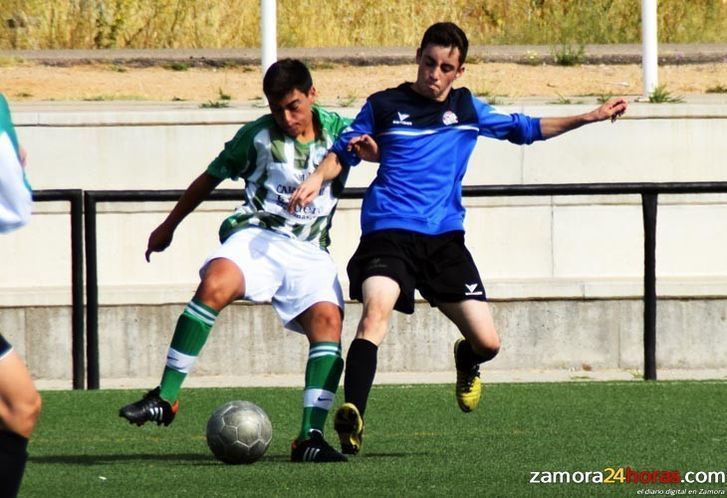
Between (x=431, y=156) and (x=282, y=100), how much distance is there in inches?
28.3

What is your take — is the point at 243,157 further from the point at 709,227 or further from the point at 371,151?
the point at 709,227

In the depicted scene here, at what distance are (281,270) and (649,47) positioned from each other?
6871 mm

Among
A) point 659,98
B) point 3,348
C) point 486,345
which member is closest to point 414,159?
point 486,345

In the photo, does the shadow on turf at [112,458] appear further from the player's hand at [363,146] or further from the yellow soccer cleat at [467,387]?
the player's hand at [363,146]

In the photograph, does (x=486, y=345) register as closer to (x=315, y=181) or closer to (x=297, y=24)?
(x=315, y=181)

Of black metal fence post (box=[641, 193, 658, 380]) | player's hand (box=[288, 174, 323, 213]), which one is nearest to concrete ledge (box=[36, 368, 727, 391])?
black metal fence post (box=[641, 193, 658, 380])

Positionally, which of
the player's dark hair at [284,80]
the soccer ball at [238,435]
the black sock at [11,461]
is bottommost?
the soccer ball at [238,435]

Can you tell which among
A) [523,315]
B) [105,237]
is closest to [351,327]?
[523,315]

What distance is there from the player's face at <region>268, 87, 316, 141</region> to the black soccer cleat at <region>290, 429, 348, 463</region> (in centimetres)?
133

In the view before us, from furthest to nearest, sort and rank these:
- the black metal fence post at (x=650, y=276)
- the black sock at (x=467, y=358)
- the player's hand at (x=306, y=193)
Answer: the black metal fence post at (x=650, y=276) → the black sock at (x=467, y=358) → the player's hand at (x=306, y=193)

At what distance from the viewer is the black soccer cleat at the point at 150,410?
22.7 feet

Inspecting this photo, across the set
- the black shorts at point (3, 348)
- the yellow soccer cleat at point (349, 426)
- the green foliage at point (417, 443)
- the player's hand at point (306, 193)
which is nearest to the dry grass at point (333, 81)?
the green foliage at point (417, 443)

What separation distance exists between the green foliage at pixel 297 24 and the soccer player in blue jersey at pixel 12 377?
13341mm

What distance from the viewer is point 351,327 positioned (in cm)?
1175
